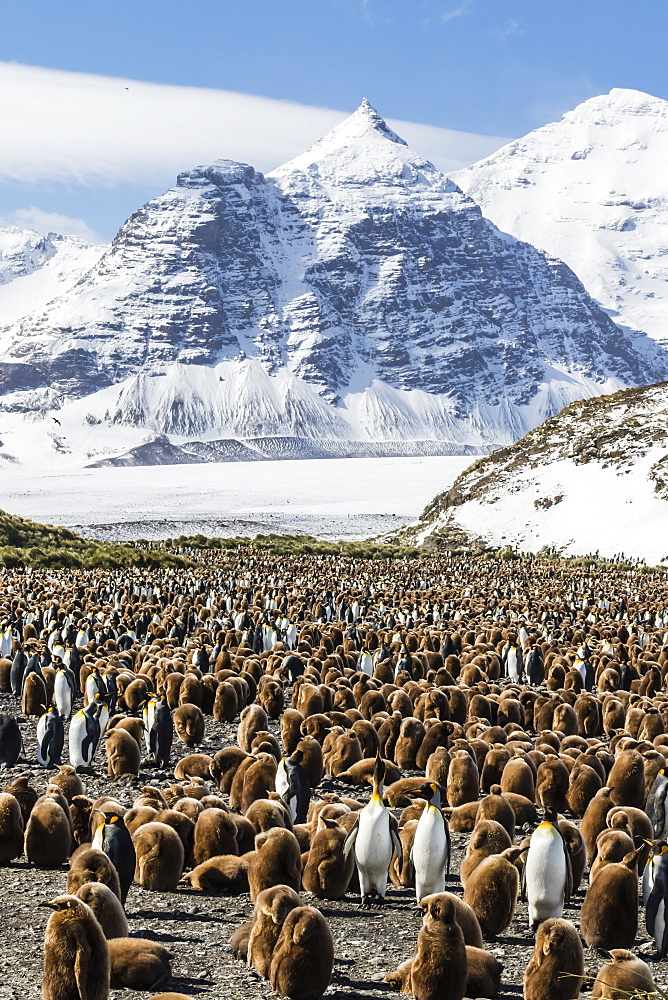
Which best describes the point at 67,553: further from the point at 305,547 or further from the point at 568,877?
the point at 568,877

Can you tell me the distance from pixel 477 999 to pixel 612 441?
42.9 meters

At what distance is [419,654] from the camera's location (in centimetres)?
1450

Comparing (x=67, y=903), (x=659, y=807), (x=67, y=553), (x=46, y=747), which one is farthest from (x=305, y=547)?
(x=67, y=903)

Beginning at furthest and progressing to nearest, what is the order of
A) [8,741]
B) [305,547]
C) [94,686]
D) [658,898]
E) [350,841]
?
[305,547], [94,686], [8,741], [350,841], [658,898]

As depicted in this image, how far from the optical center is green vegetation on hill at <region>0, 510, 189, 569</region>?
35.1 metres

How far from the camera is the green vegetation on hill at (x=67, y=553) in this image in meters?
35.1

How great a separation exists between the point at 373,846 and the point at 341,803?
987mm

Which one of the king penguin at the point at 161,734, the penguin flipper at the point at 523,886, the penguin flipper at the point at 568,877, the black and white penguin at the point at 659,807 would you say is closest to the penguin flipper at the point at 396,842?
the penguin flipper at the point at 523,886

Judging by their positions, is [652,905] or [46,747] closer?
[652,905]

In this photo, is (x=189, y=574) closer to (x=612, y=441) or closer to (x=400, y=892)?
(x=612, y=441)

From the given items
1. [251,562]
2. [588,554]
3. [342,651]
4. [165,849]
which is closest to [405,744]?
[165,849]

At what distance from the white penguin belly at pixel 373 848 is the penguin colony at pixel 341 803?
1 centimetres

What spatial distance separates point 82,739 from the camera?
30.1 feet

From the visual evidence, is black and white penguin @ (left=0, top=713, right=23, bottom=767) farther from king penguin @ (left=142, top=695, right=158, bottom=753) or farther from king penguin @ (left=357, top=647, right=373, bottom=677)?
king penguin @ (left=357, top=647, right=373, bottom=677)
